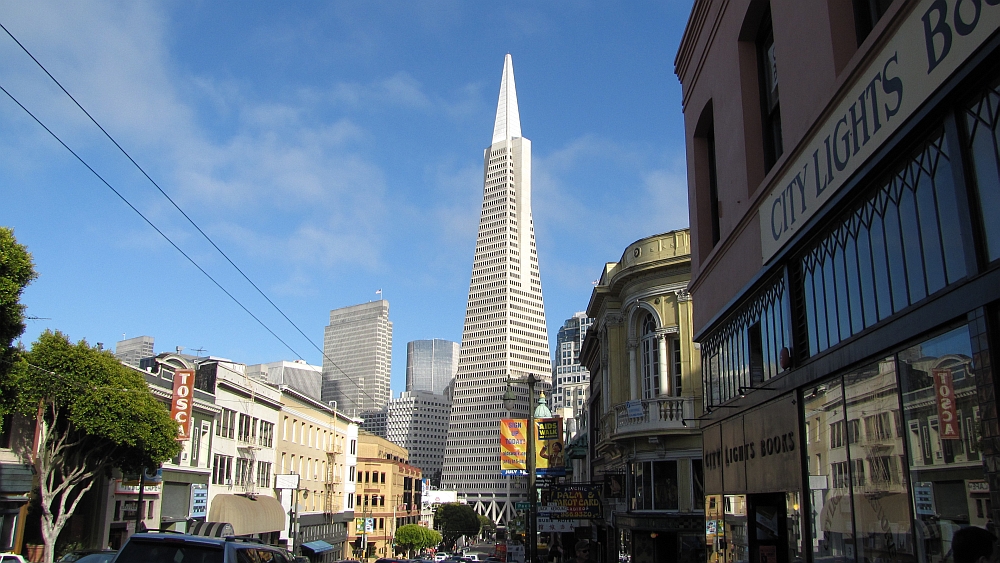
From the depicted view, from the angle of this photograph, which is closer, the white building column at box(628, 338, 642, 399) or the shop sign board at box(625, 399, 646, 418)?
the shop sign board at box(625, 399, 646, 418)

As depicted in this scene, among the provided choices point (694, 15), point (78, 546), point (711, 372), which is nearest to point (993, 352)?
point (711, 372)

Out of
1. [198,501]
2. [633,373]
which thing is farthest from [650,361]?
[198,501]

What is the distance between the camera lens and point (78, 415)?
26.3m

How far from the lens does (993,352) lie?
5.95 m

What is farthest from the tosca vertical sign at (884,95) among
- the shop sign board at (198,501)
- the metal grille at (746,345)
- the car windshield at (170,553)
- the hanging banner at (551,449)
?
the shop sign board at (198,501)

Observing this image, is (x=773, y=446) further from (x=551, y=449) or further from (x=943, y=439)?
(x=551, y=449)

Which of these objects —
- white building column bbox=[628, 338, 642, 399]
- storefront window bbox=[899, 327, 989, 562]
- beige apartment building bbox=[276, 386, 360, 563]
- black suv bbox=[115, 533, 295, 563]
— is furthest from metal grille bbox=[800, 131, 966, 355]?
beige apartment building bbox=[276, 386, 360, 563]

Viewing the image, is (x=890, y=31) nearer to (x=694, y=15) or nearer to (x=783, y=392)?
(x=783, y=392)

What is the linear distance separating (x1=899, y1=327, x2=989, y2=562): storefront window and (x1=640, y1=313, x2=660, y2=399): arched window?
19829mm

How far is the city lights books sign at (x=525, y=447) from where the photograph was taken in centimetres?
3516

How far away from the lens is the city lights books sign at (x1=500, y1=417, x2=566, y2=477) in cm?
3516

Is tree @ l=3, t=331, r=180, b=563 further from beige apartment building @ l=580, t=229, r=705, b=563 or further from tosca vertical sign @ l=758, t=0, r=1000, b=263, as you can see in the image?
tosca vertical sign @ l=758, t=0, r=1000, b=263

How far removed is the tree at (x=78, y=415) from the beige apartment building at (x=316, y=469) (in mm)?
17436

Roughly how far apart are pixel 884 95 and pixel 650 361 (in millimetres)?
20823
